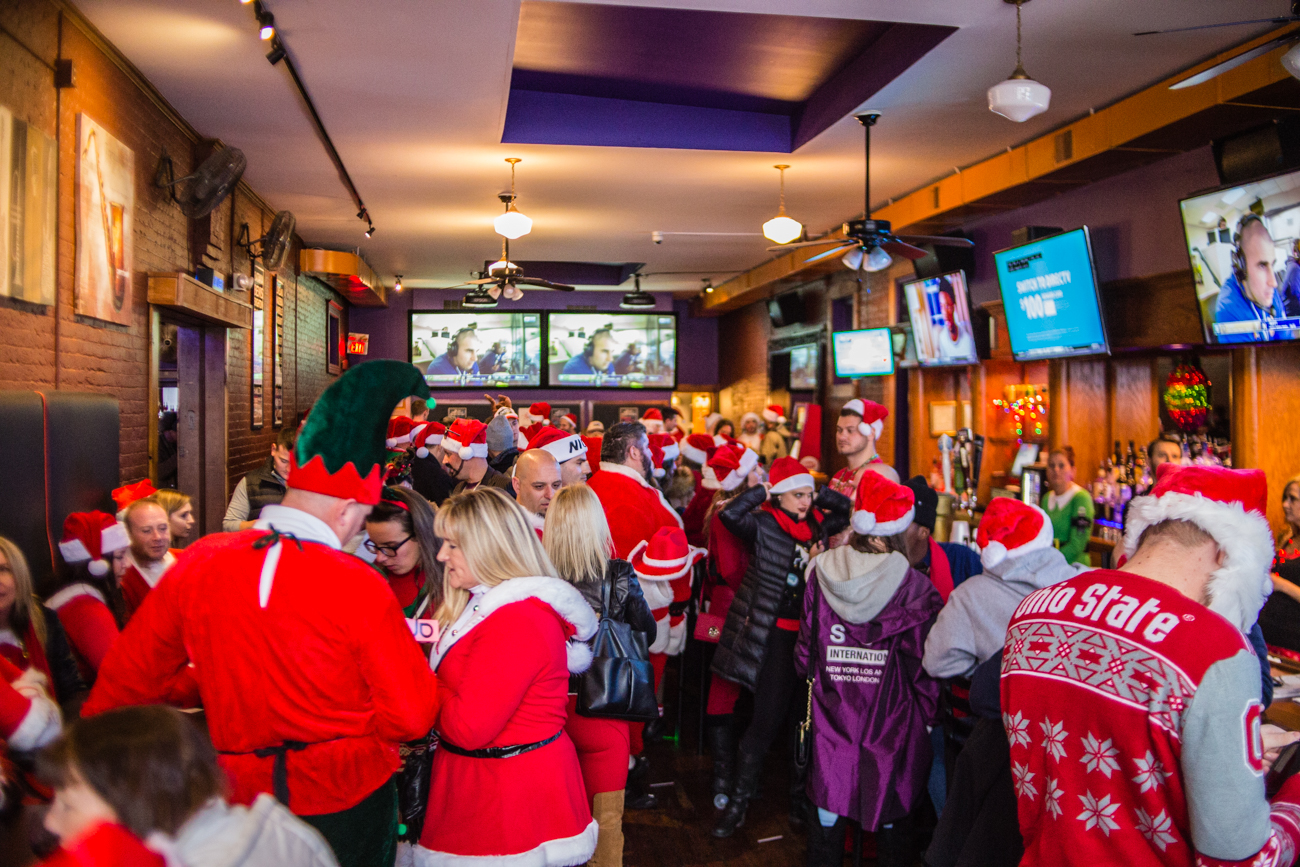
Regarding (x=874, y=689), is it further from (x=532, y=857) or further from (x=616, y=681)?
(x=532, y=857)

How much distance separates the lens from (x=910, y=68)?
515 centimetres

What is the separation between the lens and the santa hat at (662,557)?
4047mm

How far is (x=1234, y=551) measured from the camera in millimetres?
1774

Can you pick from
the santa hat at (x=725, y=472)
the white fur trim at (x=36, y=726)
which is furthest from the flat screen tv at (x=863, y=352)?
the white fur trim at (x=36, y=726)

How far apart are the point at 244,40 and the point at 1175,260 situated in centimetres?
566

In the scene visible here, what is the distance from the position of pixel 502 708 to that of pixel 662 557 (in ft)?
6.53

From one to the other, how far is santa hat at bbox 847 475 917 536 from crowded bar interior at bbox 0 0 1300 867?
14 millimetres

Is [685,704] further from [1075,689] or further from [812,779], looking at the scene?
[1075,689]

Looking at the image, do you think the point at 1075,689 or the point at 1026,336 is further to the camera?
the point at 1026,336

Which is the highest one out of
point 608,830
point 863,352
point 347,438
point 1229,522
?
point 863,352

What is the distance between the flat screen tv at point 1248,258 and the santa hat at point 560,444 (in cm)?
360

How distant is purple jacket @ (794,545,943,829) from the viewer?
10.2 feet

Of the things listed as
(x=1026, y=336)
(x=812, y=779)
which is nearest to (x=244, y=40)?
(x=812, y=779)

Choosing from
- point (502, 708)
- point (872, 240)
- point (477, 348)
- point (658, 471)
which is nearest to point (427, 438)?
point (658, 471)
